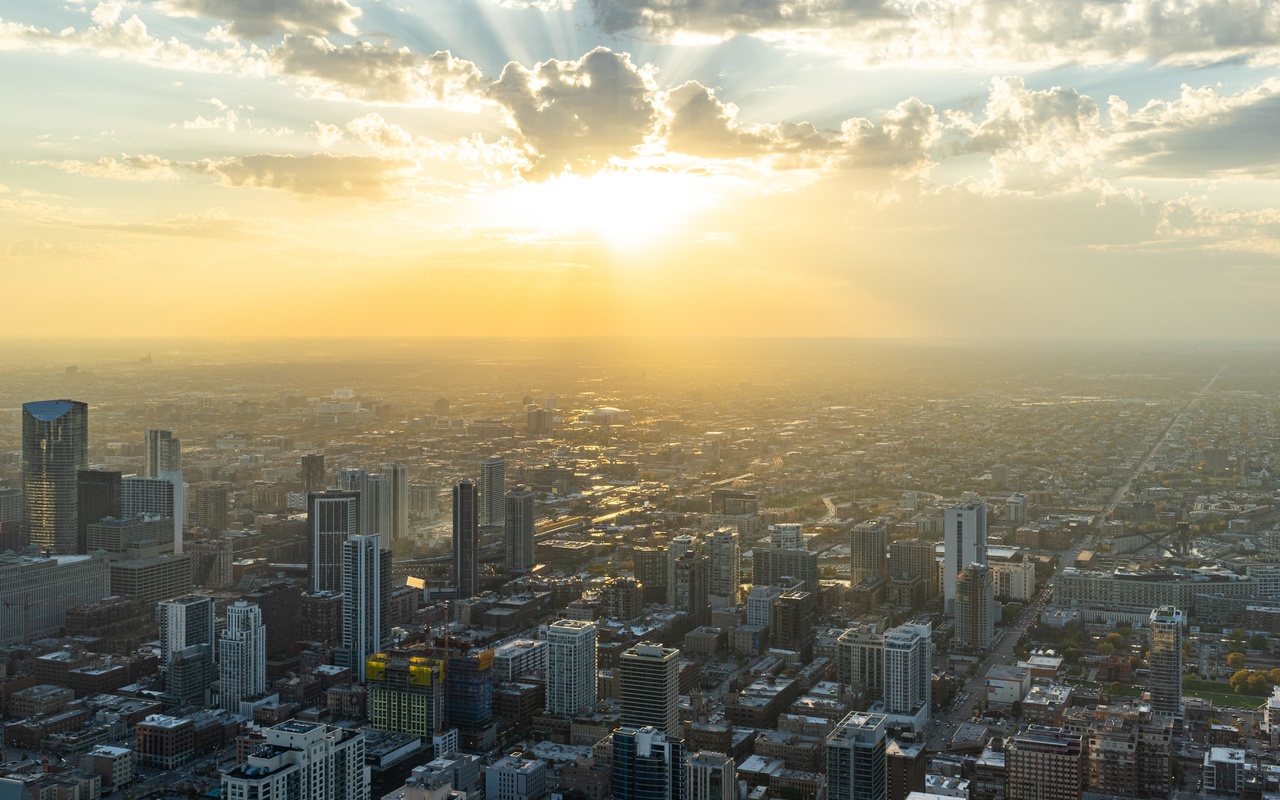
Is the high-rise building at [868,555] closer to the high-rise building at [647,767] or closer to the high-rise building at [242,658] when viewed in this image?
the high-rise building at [242,658]

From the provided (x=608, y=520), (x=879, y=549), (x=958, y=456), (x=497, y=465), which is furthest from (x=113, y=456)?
(x=958, y=456)

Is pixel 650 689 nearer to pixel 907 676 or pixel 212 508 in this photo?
pixel 907 676

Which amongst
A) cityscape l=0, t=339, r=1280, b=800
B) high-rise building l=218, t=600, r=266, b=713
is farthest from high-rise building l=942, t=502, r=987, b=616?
high-rise building l=218, t=600, r=266, b=713

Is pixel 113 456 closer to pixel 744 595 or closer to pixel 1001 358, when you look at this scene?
pixel 744 595

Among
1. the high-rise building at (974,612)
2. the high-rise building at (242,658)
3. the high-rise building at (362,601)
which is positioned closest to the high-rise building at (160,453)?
the high-rise building at (362,601)

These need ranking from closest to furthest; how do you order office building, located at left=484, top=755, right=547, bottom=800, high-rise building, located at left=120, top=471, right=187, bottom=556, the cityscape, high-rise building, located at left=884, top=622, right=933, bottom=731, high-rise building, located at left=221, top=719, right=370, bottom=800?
1. high-rise building, located at left=221, top=719, right=370, bottom=800
2. office building, located at left=484, top=755, right=547, bottom=800
3. the cityscape
4. high-rise building, located at left=884, top=622, right=933, bottom=731
5. high-rise building, located at left=120, top=471, right=187, bottom=556

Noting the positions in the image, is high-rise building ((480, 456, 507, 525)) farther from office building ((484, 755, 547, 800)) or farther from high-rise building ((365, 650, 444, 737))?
office building ((484, 755, 547, 800))
